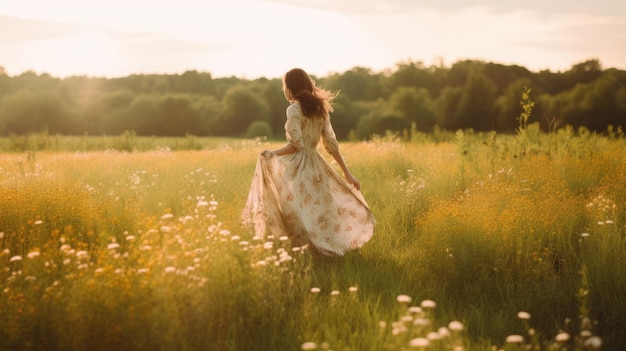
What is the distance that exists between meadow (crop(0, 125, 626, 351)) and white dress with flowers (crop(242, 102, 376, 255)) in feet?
0.63

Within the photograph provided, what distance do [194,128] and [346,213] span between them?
5028 cm

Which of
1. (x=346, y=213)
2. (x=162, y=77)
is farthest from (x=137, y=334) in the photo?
(x=162, y=77)

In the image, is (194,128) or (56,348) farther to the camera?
(194,128)

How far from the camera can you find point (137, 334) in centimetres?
333

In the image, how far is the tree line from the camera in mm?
35250

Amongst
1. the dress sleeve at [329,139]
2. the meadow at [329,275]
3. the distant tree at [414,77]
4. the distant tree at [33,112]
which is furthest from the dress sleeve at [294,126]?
the distant tree at [414,77]

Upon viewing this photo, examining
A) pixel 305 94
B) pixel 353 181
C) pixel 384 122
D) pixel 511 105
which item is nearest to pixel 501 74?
pixel 511 105

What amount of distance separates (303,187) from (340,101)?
46798 mm

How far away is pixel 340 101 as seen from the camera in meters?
51.9

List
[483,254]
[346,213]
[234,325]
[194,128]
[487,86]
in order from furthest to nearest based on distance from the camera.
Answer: [194,128]
[487,86]
[346,213]
[483,254]
[234,325]

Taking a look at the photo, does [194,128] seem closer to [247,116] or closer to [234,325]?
[247,116]

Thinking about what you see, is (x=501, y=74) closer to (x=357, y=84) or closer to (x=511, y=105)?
(x=511, y=105)

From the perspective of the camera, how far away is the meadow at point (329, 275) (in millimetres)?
3340

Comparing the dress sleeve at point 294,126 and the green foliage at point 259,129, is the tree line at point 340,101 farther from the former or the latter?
the dress sleeve at point 294,126
